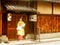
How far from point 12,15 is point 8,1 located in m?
1.57

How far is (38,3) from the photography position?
24.7 meters

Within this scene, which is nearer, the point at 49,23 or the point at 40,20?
the point at 40,20


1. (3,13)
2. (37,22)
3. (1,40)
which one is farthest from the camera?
(37,22)

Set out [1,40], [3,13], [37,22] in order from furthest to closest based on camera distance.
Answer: [37,22] → [3,13] → [1,40]

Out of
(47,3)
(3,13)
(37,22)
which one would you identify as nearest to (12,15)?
(3,13)

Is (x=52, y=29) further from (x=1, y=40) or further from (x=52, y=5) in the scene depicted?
(x=1, y=40)

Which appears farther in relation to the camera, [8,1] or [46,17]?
[46,17]

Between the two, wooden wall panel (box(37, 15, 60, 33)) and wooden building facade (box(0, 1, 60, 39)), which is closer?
wooden building facade (box(0, 1, 60, 39))

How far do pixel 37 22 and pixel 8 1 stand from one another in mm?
4226

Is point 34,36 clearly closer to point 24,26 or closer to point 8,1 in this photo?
point 24,26

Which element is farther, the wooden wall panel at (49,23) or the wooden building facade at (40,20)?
the wooden wall panel at (49,23)

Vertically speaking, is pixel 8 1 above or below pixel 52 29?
above

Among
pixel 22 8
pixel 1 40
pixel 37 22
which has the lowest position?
pixel 1 40

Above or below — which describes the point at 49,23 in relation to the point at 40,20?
below
